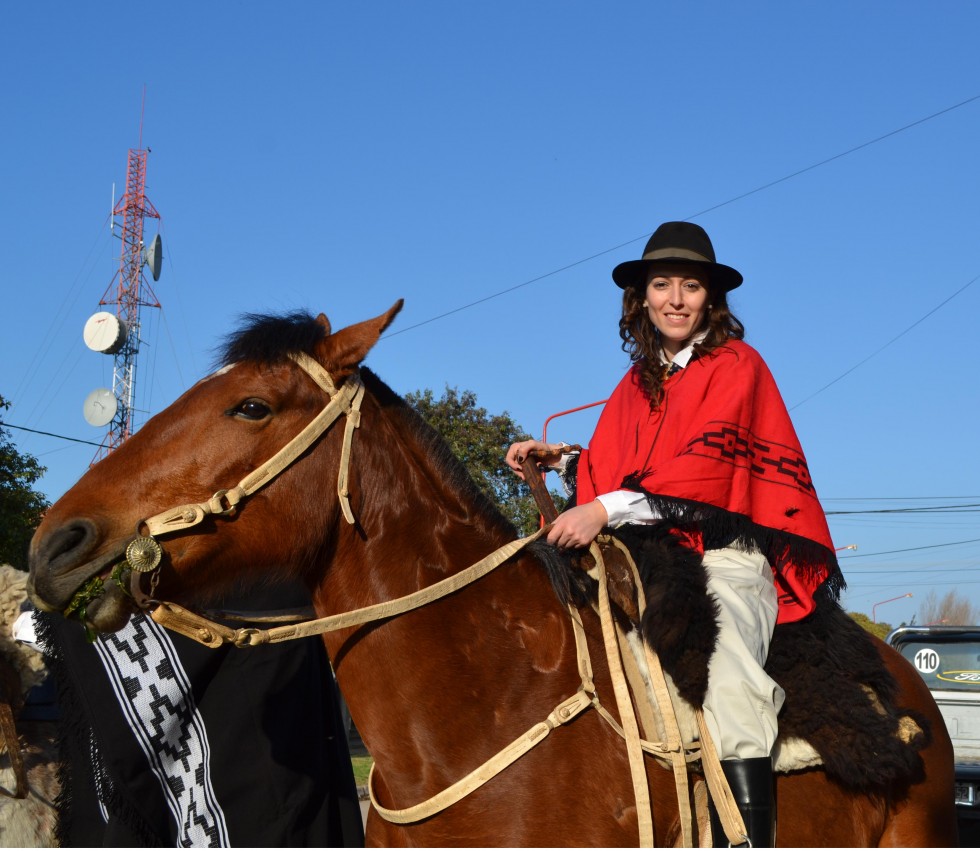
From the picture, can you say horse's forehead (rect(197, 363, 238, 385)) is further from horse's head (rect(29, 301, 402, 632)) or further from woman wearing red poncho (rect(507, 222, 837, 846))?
woman wearing red poncho (rect(507, 222, 837, 846))

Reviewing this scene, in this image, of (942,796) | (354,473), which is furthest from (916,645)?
(354,473)

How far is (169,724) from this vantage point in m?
4.17

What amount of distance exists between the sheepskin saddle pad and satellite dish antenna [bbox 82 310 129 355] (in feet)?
67.2

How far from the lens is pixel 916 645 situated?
10.5 m

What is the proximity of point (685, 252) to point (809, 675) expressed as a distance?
5.25 feet

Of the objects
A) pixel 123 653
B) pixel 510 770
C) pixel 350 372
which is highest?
pixel 350 372

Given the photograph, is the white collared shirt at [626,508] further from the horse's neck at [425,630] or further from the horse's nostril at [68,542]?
the horse's nostril at [68,542]

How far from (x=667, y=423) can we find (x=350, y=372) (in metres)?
1.16

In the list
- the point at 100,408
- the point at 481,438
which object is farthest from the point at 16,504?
the point at 481,438

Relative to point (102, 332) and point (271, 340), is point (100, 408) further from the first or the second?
point (271, 340)

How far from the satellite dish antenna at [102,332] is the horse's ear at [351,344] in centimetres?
2014

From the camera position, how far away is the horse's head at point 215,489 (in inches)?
111

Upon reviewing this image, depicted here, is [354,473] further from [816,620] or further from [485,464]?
[485,464]

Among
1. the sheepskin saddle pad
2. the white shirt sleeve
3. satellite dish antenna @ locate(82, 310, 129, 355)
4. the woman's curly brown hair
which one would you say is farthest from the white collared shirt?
satellite dish antenna @ locate(82, 310, 129, 355)
